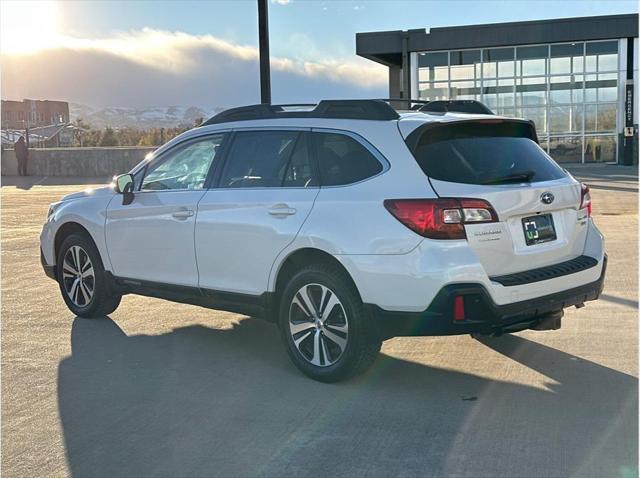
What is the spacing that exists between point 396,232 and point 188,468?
6.11 ft

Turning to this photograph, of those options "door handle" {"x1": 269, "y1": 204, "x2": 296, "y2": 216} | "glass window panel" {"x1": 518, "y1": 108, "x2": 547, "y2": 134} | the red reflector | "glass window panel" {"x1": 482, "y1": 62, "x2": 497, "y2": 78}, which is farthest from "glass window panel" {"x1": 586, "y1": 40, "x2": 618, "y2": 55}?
the red reflector

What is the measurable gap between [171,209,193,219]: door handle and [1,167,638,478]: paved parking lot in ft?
3.57

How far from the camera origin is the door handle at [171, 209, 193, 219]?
5.96 meters

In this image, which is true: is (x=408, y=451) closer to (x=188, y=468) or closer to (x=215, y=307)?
(x=188, y=468)

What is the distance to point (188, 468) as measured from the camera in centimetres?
388

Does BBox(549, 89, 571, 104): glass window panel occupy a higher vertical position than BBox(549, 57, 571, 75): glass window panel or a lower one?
lower

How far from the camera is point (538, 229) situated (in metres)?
4.93

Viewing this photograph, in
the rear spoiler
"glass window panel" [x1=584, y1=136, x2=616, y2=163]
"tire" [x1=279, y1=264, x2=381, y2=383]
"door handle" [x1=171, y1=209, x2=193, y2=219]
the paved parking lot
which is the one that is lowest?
the paved parking lot

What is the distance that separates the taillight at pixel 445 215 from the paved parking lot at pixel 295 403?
3.64ft

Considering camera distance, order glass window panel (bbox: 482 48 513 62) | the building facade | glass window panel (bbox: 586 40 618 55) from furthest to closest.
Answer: glass window panel (bbox: 482 48 513 62) < glass window panel (bbox: 586 40 618 55) < the building facade

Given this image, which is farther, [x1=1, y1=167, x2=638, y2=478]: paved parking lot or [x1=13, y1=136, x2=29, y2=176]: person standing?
[x1=13, y1=136, x2=29, y2=176]: person standing

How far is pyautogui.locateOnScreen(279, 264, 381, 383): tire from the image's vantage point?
493 centimetres

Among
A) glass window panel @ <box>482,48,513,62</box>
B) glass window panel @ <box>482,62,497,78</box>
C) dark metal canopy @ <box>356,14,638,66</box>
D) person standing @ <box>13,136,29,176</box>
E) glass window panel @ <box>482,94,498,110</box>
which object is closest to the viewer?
person standing @ <box>13,136,29,176</box>

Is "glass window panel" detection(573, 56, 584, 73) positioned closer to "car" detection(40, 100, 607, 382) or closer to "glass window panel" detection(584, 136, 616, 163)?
"glass window panel" detection(584, 136, 616, 163)
